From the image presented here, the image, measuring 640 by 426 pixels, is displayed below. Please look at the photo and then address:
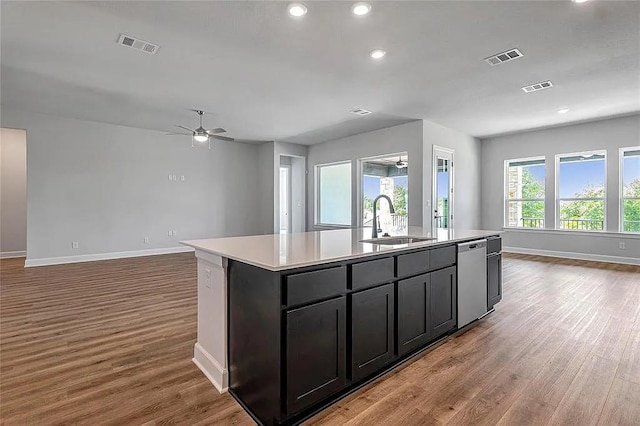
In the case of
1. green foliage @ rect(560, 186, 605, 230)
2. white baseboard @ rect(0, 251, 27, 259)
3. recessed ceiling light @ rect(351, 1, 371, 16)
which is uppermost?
recessed ceiling light @ rect(351, 1, 371, 16)

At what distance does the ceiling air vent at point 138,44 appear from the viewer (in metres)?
3.19

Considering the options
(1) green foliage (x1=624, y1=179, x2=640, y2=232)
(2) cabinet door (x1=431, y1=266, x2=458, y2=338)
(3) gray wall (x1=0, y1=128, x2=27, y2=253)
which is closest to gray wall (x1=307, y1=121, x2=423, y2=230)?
(2) cabinet door (x1=431, y1=266, x2=458, y2=338)

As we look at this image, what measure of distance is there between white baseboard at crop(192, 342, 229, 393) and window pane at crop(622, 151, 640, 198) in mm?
7817

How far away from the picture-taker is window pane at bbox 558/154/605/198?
6.60m

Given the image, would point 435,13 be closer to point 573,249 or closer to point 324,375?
point 324,375

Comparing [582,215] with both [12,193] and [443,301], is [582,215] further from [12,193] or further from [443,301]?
[12,193]

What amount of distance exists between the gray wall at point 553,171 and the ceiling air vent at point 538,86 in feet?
10.0

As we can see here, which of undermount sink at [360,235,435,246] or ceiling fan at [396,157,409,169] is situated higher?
ceiling fan at [396,157,409,169]

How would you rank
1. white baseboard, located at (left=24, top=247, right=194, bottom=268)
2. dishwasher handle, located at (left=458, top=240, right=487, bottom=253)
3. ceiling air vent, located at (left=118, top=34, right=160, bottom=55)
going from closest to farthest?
dishwasher handle, located at (left=458, top=240, right=487, bottom=253) → ceiling air vent, located at (left=118, top=34, right=160, bottom=55) → white baseboard, located at (left=24, top=247, right=194, bottom=268)

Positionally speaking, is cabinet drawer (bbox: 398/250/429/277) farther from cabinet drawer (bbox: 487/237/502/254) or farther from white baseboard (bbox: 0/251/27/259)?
white baseboard (bbox: 0/251/27/259)

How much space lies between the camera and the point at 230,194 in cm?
877

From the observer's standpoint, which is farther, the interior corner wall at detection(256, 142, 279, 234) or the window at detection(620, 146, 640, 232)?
the interior corner wall at detection(256, 142, 279, 234)

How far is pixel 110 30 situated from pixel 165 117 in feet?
10.7

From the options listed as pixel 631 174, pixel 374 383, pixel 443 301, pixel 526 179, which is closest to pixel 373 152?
pixel 526 179
